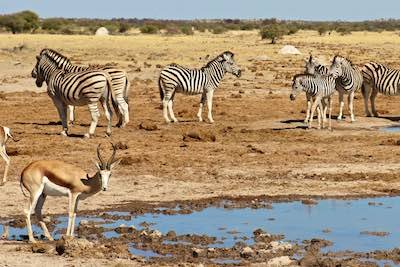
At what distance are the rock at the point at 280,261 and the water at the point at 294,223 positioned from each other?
0.90 metres

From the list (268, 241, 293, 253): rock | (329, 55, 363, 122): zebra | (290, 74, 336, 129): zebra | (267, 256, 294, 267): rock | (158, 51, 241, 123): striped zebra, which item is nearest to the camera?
(267, 256, 294, 267): rock

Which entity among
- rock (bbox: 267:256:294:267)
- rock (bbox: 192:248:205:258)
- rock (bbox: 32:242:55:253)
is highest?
rock (bbox: 267:256:294:267)

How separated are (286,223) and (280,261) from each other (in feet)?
8.17

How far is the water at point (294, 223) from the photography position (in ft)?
40.3

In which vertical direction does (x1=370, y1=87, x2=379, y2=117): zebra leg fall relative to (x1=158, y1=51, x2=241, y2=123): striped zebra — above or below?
below

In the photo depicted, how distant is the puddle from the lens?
12.2 metres

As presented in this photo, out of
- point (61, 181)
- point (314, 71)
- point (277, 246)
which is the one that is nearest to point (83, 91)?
point (314, 71)

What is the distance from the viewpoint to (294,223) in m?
13.3

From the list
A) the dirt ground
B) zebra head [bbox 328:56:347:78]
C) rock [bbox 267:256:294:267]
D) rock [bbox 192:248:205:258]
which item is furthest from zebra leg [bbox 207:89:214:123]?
rock [bbox 267:256:294:267]

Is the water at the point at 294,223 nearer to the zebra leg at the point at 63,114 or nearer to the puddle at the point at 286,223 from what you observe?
the puddle at the point at 286,223

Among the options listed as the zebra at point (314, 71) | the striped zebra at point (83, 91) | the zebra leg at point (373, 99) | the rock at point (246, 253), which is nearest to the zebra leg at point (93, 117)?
the striped zebra at point (83, 91)

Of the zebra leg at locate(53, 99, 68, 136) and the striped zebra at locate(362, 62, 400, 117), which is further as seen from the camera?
the striped zebra at locate(362, 62, 400, 117)

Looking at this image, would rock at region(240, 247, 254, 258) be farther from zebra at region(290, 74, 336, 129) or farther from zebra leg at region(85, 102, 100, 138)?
zebra at region(290, 74, 336, 129)

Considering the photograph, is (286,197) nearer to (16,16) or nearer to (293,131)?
(293,131)
